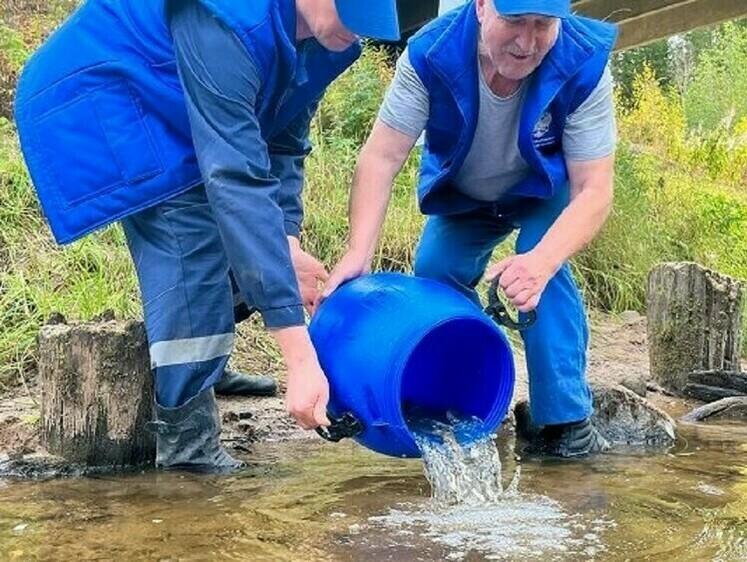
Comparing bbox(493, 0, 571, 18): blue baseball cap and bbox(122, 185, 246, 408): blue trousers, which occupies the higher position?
bbox(493, 0, 571, 18): blue baseball cap

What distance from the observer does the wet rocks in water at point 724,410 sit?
4.26 m

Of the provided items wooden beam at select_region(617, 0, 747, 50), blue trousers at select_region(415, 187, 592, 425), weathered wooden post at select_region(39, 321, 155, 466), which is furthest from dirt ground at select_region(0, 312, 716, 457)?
wooden beam at select_region(617, 0, 747, 50)

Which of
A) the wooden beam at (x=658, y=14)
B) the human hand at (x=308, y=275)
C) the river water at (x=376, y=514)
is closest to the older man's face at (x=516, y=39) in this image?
the human hand at (x=308, y=275)

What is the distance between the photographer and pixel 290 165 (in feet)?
10.9

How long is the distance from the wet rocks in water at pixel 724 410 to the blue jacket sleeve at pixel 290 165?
180 cm

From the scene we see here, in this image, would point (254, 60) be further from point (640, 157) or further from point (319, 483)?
point (640, 157)

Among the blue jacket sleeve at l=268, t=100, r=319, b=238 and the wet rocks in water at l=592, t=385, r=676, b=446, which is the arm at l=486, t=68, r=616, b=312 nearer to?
the blue jacket sleeve at l=268, t=100, r=319, b=238

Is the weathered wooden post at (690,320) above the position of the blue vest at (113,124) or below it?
below

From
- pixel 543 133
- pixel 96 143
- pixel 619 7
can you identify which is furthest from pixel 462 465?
pixel 619 7

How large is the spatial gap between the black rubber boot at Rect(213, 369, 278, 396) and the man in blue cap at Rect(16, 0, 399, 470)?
2.28 feet

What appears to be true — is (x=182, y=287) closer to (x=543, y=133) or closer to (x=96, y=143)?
(x=96, y=143)

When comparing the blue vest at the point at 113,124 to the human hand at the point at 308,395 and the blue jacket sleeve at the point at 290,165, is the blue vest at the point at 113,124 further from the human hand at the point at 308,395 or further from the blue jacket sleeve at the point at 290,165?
the human hand at the point at 308,395

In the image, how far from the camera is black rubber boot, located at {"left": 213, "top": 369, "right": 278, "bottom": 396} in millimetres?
3867

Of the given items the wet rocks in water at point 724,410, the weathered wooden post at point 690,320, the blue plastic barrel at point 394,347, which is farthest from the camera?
the weathered wooden post at point 690,320
